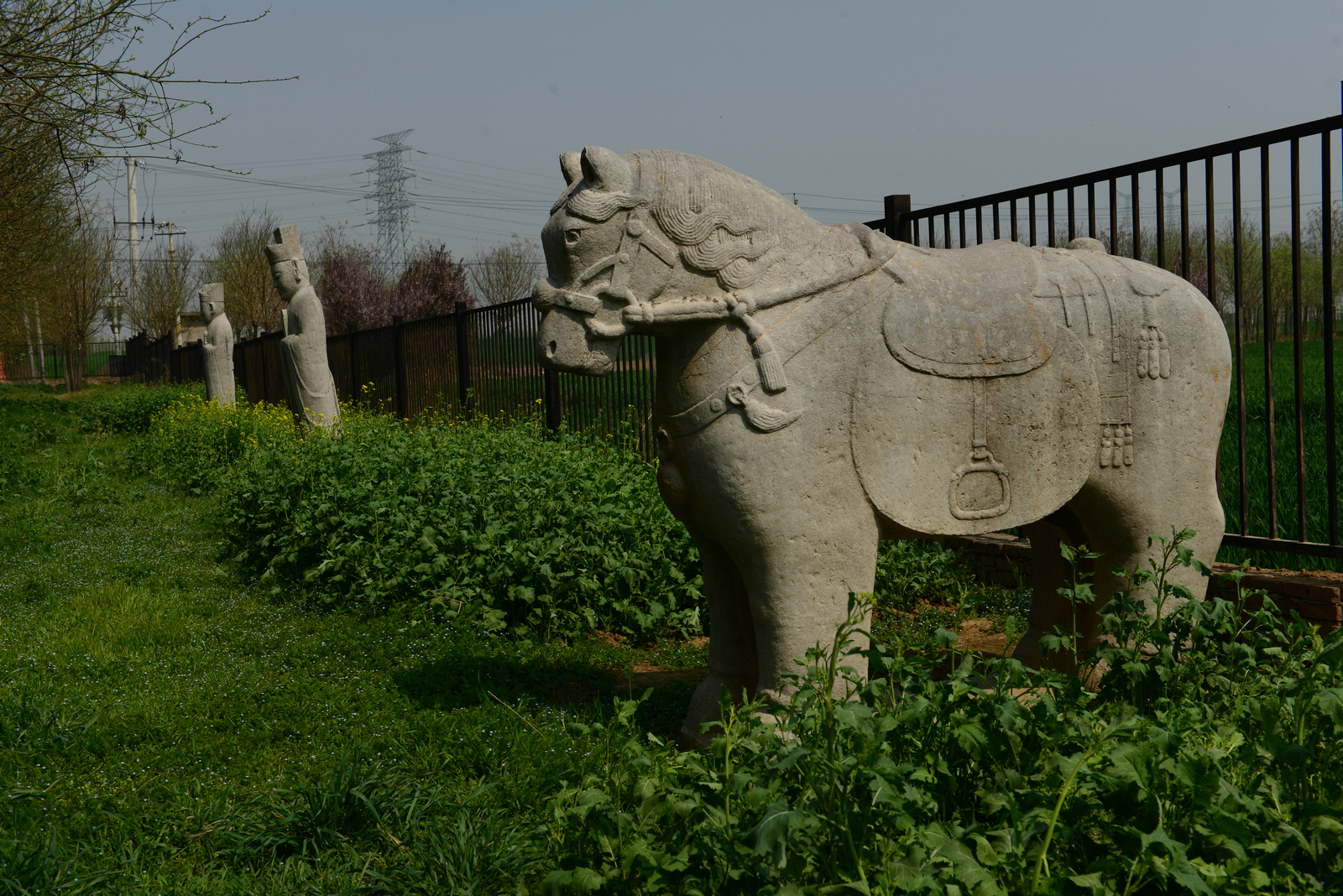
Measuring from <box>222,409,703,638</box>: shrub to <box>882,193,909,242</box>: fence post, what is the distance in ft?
6.97

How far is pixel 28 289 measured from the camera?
19.0 meters

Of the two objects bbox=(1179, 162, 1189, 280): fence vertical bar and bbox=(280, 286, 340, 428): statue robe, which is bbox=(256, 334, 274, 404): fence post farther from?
bbox=(1179, 162, 1189, 280): fence vertical bar

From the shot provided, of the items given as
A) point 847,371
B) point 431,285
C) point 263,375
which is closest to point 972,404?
point 847,371

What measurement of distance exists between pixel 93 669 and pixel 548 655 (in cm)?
197

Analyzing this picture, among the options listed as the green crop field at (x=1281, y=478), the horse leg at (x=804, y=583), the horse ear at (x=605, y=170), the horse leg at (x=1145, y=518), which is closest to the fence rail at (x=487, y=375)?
the horse ear at (x=605, y=170)

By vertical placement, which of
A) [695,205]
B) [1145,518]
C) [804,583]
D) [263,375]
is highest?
[695,205]

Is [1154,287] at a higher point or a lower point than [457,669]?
higher

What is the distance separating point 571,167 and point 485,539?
7.94 feet

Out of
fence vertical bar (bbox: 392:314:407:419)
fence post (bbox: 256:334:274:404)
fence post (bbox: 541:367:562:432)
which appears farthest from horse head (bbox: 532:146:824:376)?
fence post (bbox: 256:334:274:404)

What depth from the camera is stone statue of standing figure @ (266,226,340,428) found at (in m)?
10.6

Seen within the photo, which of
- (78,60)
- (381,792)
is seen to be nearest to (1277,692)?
(381,792)

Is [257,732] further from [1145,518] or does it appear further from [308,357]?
[308,357]

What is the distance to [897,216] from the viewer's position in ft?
18.7

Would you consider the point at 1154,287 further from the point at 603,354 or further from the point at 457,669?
the point at 457,669
